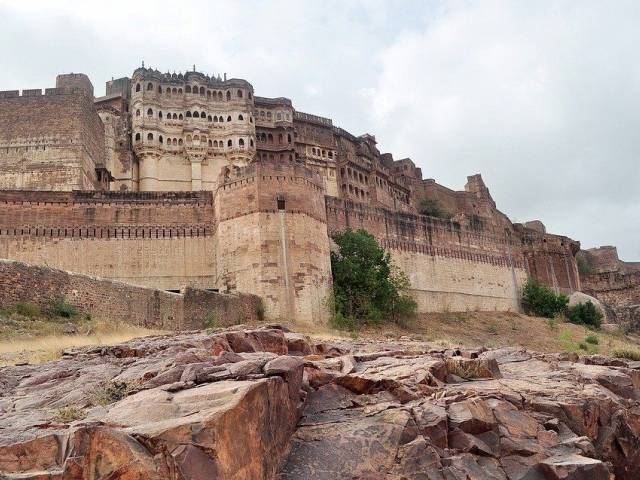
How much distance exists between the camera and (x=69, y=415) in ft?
24.5

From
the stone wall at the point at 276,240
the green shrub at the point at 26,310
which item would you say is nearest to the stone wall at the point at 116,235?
the stone wall at the point at 276,240

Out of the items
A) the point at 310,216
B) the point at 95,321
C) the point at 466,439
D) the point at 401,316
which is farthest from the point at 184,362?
the point at 401,316

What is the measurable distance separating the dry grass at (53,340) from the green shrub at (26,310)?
481mm

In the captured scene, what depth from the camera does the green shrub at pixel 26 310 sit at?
59.5 feet

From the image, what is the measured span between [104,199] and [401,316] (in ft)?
49.0

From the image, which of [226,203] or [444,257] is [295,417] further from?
[444,257]

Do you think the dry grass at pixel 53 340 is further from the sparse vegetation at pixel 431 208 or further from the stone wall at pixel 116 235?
the sparse vegetation at pixel 431 208

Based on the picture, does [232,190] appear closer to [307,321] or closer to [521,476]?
[307,321]

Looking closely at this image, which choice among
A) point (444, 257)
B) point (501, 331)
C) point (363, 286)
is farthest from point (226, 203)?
point (501, 331)

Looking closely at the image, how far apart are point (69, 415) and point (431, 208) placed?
52.0 meters

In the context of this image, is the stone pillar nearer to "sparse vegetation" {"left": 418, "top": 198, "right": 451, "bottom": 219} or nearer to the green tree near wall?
the green tree near wall

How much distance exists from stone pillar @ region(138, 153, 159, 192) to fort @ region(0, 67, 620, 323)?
0.32 ft

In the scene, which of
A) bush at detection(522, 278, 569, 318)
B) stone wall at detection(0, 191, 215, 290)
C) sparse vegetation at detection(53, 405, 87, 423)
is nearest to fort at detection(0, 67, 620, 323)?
stone wall at detection(0, 191, 215, 290)

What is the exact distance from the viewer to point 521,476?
28.2 feet
